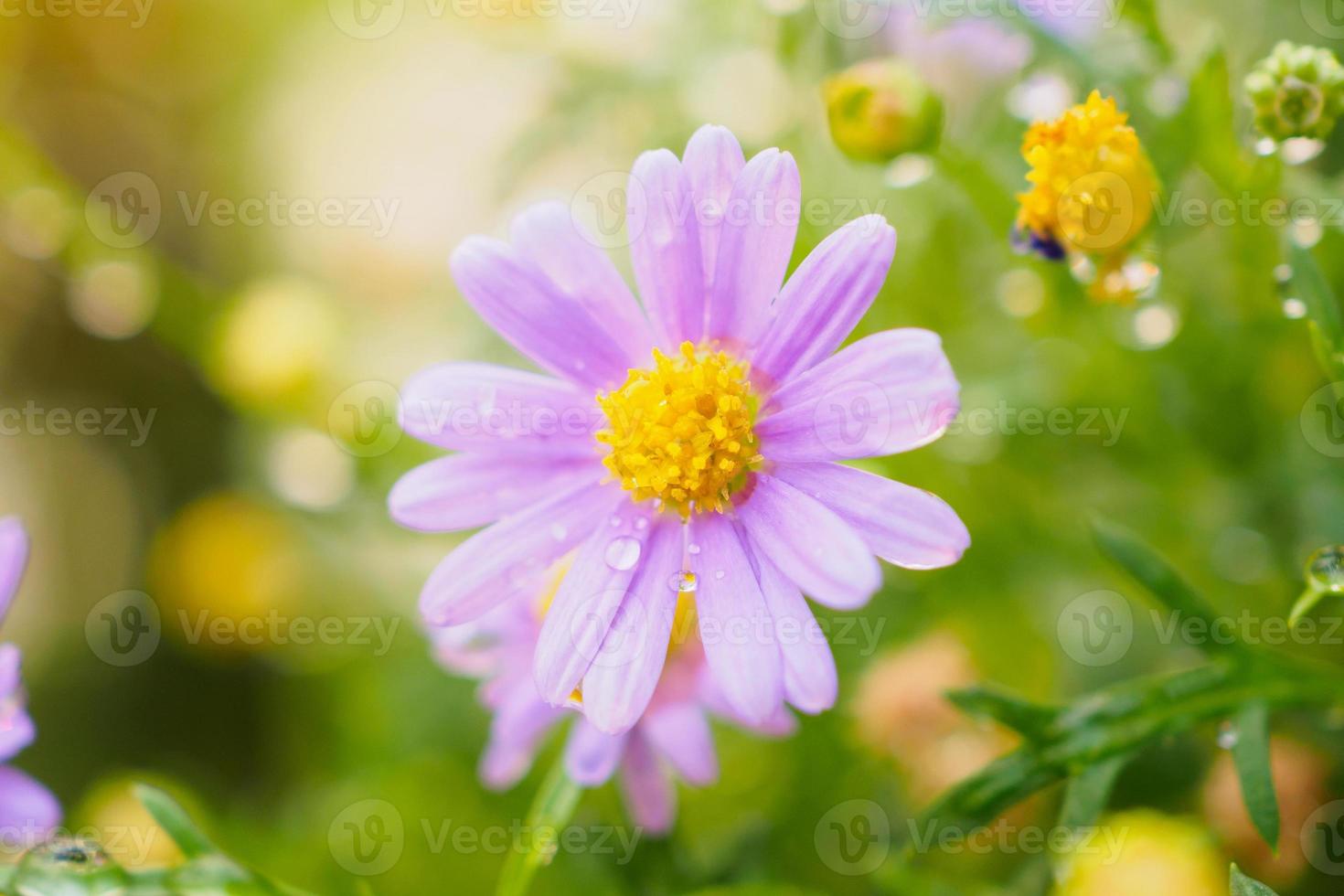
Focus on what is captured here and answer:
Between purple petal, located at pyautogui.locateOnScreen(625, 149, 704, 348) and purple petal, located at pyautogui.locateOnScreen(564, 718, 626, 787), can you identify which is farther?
purple petal, located at pyautogui.locateOnScreen(564, 718, 626, 787)

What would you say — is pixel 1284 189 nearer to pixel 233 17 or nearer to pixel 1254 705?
pixel 1254 705

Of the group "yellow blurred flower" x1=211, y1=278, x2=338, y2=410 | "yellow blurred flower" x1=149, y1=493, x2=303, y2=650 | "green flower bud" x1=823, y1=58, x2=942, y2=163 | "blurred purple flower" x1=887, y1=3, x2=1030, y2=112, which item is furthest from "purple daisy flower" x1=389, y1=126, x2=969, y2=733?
"yellow blurred flower" x1=149, y1=493, x2=303, y2=650

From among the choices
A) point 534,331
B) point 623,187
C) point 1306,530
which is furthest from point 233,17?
point 1306,530

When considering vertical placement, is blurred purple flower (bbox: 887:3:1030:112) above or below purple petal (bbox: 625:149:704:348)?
above

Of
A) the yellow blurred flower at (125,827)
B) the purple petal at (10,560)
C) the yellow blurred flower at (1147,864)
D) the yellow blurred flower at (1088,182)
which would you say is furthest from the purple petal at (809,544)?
the yellow blurred flower at (125,827)

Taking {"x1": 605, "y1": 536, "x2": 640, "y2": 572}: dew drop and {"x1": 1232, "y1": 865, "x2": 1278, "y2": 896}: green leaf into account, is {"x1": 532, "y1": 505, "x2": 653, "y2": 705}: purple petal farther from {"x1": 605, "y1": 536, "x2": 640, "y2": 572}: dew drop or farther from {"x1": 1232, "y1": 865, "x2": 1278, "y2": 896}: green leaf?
{"x1": 1232, "y1": 865, "x2": 1278, "y2": 896}: green leaf

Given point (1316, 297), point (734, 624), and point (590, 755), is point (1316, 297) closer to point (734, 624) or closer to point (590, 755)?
point (734, 624)
